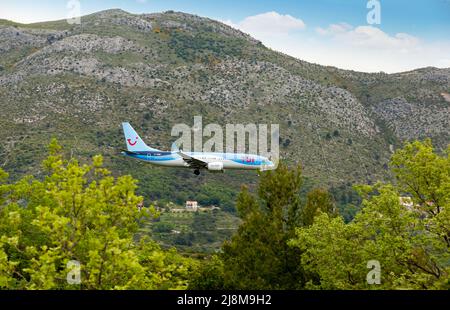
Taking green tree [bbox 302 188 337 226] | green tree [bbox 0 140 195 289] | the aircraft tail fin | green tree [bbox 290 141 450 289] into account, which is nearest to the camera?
green tree [bbox 0 140 195 289]

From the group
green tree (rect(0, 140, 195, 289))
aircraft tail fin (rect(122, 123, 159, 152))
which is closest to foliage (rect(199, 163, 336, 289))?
green tree (rect(0, 140, 195, 289))

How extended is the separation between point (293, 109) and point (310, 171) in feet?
92.3

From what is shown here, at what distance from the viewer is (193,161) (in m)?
62.2

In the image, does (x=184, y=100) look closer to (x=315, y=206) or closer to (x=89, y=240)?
(x=315, y=206)

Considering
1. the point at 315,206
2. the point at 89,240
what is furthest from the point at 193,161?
A: the point at 89,240

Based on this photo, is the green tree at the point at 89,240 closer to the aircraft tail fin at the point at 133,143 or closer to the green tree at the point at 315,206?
the green tree at the point at 315,206

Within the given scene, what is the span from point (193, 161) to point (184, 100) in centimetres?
9449

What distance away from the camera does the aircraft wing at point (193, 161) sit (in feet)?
202

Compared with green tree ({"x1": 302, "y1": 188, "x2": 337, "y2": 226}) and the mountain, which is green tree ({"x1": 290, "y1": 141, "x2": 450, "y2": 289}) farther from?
the mountain

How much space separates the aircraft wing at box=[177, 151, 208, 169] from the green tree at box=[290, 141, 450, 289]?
101 ft

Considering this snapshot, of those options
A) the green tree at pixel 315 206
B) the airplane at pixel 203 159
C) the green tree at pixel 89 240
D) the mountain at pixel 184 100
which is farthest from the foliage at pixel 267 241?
the mountain at pixel 184 100

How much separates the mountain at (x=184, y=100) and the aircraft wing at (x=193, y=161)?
2407 inches

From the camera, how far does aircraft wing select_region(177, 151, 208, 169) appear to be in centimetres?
6162

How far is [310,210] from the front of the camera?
38.4 metres
